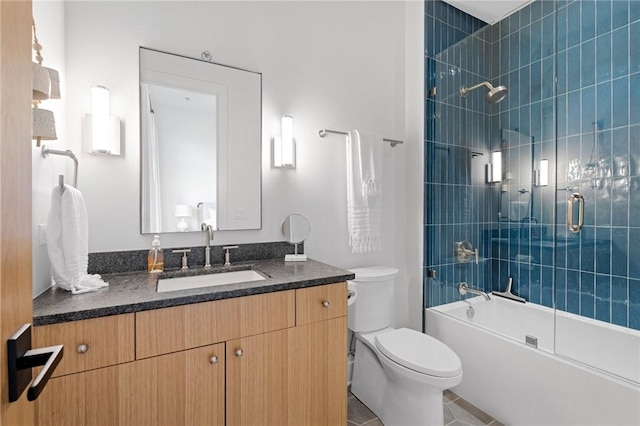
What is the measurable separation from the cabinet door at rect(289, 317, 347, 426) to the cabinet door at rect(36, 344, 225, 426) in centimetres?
32

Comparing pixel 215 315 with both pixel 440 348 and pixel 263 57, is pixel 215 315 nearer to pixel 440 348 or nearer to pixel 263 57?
pixel 440 348

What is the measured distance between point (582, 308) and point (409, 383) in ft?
4.51

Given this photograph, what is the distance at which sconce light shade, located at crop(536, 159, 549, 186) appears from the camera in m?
2.22

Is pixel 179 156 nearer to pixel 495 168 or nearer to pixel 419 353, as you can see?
pixel 419 353

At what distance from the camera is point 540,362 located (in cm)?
169

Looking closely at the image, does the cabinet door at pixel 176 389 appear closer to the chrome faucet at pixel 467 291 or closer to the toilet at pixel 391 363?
the toilet at pixel 391 363

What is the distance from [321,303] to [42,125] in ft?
4.06

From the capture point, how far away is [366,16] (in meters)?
2.30

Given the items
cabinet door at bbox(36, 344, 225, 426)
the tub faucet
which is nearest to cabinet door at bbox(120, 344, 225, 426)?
cabinet door at bbox(36, 344, 225, 426)

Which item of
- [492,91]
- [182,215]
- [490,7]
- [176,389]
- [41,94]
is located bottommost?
[176,389]

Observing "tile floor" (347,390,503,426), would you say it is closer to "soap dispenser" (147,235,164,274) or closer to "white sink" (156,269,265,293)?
"white sink" (156,269,265,293)

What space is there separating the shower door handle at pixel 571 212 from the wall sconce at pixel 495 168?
463 mm

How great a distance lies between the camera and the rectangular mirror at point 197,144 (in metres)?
1.64

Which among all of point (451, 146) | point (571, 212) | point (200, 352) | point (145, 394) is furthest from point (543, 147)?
point (145, 394)
